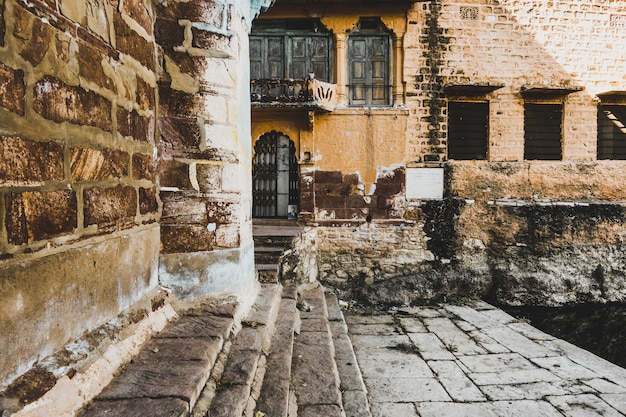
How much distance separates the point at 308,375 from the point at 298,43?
263 inches

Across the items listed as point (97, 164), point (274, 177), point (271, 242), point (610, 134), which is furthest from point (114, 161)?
point (610, 134)

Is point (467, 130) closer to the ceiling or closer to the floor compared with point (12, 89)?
closer to the ceiling

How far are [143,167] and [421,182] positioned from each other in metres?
6.29

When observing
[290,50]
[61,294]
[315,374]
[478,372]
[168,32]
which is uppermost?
[290,50]

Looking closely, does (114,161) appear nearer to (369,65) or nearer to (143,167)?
(143,167)

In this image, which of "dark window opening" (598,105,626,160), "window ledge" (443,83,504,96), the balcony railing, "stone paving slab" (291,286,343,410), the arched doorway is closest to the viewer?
"stone paving slab" (291,286,343,410)

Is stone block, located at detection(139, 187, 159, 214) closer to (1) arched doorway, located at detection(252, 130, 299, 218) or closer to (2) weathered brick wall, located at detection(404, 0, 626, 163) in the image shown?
(1) arched doorway, located at detection(252, 130, 299, 218)

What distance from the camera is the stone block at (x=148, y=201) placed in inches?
85.4

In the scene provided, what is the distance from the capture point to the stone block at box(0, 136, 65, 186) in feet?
3.82

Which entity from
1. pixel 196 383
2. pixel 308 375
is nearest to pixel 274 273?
pixel 308 375

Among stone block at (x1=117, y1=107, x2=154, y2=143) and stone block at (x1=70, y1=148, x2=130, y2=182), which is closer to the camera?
stone block at (x1=70, y1=148, x2=130, y2=182)

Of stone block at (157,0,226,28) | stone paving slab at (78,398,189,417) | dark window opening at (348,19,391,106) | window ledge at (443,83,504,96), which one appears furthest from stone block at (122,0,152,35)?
window ledge at (443,83,504,96)

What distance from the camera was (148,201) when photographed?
227 cm

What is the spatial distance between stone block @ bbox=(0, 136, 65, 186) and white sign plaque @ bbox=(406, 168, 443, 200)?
22.5ft
